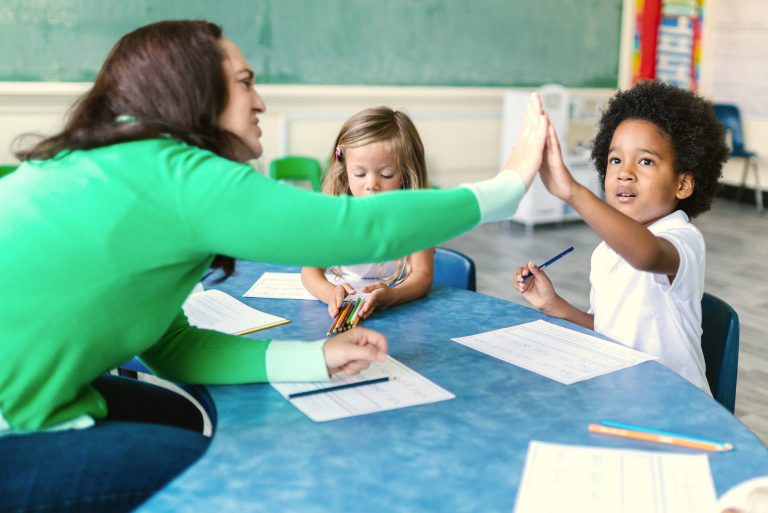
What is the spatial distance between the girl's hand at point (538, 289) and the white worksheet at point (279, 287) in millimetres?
468

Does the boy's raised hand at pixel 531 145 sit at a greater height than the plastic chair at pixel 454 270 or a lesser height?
greater

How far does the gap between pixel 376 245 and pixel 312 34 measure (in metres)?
4.65

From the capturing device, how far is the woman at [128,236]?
102 cm

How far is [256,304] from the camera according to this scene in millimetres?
1718

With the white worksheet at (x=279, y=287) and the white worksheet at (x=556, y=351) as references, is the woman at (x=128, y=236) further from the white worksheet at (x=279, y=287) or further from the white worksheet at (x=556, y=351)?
the white worksheet at (x=279, y=287)

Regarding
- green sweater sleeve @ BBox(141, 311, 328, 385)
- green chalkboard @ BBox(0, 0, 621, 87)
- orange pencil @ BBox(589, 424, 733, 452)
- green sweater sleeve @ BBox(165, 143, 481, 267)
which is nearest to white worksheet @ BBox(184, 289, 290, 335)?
green sweater sleeve @ BBox(141, 311, 328, 385)

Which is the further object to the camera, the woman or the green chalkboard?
the green chalkboard

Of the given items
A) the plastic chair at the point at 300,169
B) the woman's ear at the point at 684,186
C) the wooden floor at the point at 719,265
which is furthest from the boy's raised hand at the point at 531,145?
the plastic chair at the point at 300,169

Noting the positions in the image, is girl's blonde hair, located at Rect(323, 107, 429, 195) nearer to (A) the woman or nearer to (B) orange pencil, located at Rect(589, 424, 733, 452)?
(A) the woman

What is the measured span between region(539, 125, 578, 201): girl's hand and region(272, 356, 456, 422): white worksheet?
0.42 metres

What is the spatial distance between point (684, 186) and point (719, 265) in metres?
3.76

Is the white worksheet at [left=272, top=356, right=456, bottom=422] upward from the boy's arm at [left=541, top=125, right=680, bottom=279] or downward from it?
downward

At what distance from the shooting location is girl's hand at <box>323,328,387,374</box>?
1217mm

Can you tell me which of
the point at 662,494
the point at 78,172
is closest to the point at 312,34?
the point at 78,172
